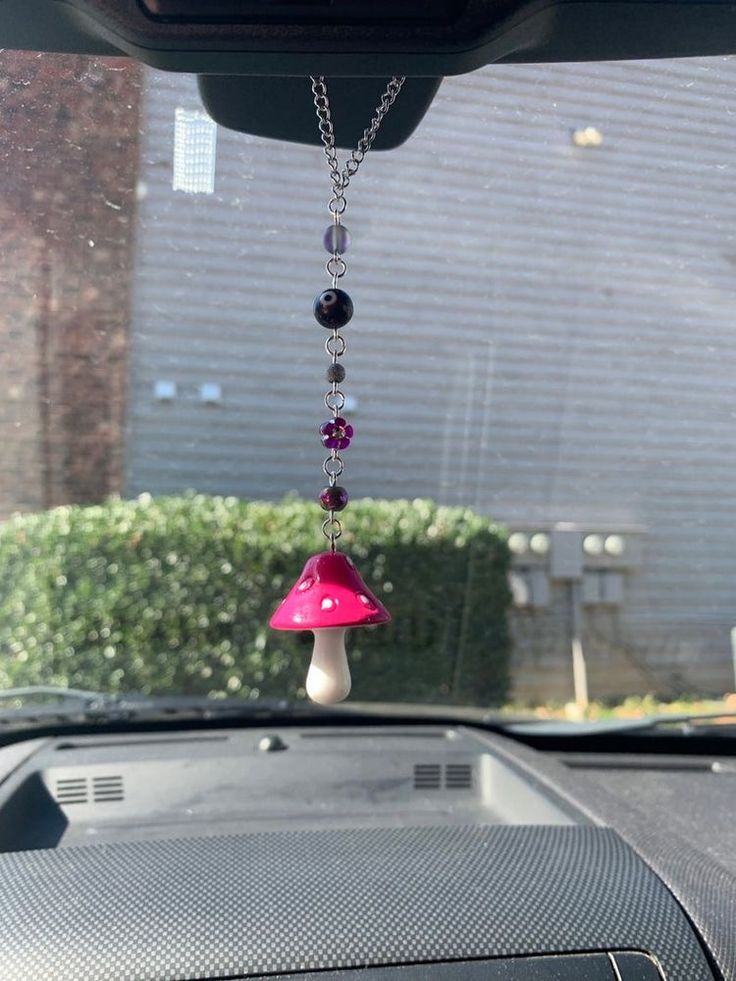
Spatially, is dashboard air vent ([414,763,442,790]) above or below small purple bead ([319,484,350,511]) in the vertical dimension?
below

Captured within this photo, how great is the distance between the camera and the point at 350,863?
2359 millimetres

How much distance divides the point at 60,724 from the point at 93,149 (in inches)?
71.4

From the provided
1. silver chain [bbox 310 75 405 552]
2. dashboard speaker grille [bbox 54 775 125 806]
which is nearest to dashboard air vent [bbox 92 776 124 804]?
dashboard speaker grille [bbox 54 775 125 806]

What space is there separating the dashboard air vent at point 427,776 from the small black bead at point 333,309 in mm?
1789

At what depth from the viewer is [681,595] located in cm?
675

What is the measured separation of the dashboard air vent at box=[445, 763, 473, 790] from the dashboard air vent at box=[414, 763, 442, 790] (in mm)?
25

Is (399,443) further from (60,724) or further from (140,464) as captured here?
(60,724)

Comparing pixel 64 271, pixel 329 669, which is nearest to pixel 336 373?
pixel 329 669

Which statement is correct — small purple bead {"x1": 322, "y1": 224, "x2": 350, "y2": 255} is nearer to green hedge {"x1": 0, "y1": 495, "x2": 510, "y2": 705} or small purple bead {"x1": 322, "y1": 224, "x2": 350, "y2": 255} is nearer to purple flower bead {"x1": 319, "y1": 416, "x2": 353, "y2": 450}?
purple flower bead {"x1": 319, "y1": 416, "x2": 353, "y2": 450}

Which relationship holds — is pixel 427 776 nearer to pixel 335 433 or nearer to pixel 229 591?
pixel 335 433

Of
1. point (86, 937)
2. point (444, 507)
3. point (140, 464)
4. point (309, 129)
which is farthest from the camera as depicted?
point (444, 507)

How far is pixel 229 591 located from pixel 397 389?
1502mm

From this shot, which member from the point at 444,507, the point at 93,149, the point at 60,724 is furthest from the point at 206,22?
the point at 444,507

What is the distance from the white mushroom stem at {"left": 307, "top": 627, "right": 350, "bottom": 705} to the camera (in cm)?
188
